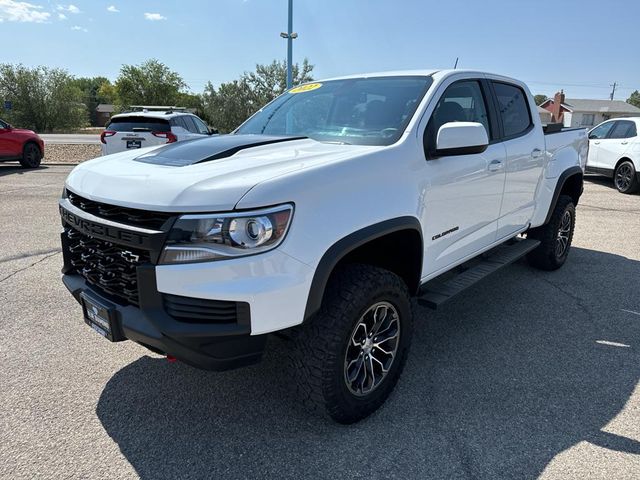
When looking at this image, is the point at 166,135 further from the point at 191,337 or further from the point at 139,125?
the point at 191,337

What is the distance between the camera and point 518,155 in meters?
4.11

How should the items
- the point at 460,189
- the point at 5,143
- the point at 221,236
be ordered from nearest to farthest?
the point at 221,236 < the point at 460,189 < the point at 5,143

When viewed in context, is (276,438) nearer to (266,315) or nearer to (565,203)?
(266,315)

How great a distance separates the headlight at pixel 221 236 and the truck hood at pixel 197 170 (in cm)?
6

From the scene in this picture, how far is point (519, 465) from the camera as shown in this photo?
2414mm

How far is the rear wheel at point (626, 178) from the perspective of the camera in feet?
36.8

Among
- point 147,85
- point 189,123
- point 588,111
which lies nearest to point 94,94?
point 147,85

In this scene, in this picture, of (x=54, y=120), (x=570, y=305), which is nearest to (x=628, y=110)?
(x=54, y=120)

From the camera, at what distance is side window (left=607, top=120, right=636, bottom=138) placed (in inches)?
457

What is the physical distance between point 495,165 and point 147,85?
62971 mm

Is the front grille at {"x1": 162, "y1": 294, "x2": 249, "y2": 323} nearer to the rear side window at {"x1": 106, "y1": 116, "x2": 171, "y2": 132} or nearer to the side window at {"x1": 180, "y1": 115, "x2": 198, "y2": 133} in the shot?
the rear side window at {"x1": 106, "y1": 116, "x2": 171, "y2": 132}

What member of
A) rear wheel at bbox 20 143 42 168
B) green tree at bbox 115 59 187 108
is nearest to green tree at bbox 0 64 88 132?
green tree at bbox 115 59 187 108

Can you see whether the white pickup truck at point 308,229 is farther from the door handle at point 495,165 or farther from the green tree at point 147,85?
the green tree at point 147,85

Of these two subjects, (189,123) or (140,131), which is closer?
(140,131)
